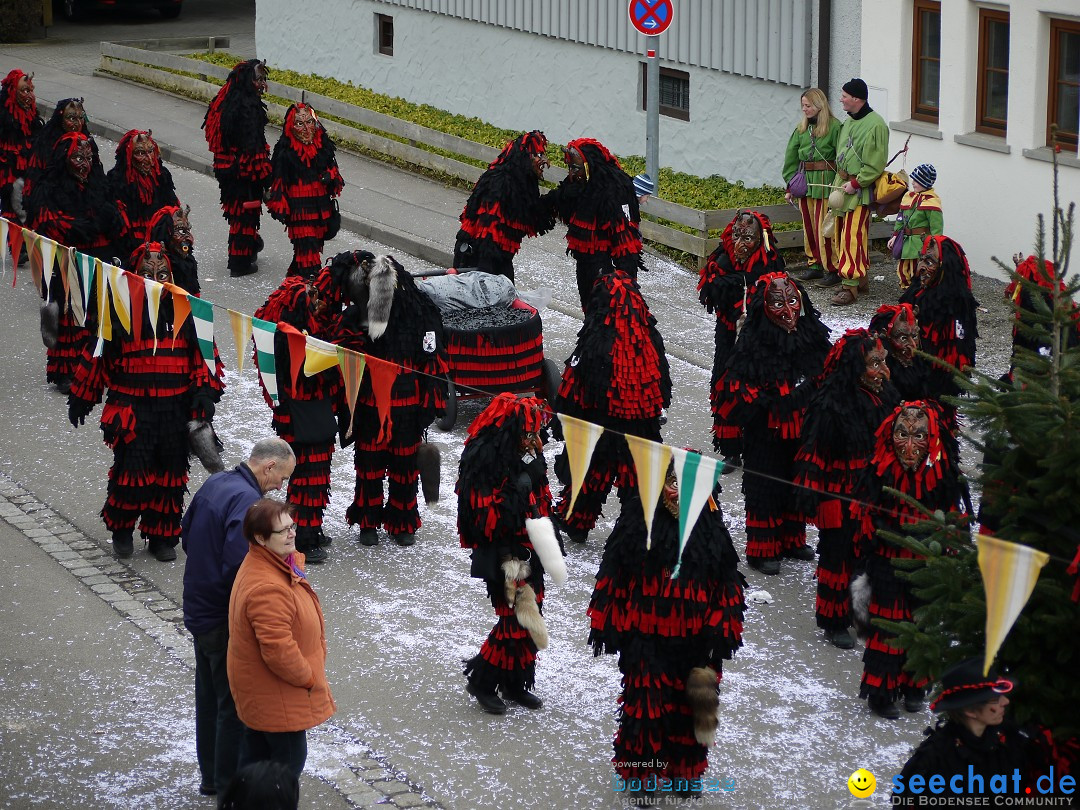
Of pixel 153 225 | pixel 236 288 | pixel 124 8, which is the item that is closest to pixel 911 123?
pixel 236 288

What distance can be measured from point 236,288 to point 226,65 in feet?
32.8

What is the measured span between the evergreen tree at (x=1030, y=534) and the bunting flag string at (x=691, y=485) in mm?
1038

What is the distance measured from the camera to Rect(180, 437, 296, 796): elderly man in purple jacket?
7.11 metres

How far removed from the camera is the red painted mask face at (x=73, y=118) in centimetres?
1370

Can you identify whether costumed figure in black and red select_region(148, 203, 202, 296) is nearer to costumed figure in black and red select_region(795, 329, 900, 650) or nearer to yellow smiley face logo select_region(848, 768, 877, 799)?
costumed figure in black and red select_region(795, 329, 900, 650)

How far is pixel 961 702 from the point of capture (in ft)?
19.3

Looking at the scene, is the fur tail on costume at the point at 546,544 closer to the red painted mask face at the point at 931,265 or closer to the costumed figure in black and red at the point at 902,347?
the costumed figure in black and red at the point at 902,347

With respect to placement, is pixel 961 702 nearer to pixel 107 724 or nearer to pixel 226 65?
pixel 107 724

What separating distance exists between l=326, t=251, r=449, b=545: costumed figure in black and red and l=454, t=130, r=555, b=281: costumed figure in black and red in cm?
312

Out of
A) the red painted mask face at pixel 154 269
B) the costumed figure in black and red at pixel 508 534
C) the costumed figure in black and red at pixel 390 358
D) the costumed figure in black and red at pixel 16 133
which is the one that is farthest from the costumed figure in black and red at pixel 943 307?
the costumed figure in black and red at pixel 16 133

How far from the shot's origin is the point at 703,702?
23.4 ft

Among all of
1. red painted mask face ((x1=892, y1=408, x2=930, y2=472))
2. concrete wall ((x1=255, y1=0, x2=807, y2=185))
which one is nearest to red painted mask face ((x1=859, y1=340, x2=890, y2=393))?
red painted mask face ((x1=892, y1=408, x2=930, y2=472))

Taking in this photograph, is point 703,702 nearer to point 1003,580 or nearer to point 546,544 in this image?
point 546,544

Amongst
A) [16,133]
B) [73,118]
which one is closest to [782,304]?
[73,118]
